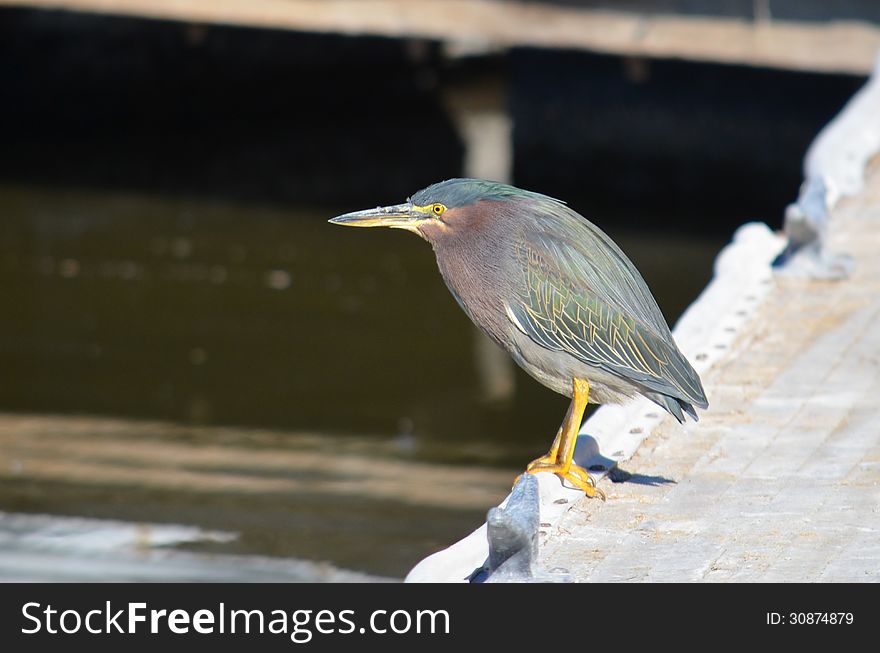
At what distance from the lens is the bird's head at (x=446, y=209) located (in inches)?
187

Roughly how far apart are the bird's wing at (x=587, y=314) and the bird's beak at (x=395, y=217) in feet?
1.11

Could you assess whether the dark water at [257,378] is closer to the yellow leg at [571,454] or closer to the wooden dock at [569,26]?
the wooden dock at [569,26]

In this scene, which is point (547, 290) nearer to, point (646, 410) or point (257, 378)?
point (646, 410)

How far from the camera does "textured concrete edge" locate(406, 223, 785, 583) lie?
4484 millimetres

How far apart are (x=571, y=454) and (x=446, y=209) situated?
907 mm

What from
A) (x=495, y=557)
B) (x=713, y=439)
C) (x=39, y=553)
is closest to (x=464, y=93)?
(x=39, y=553)

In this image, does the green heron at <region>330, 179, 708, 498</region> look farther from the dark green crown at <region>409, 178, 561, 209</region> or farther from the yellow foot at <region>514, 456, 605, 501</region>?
the yellow foot at <region>514, 456, 605, 501</region>

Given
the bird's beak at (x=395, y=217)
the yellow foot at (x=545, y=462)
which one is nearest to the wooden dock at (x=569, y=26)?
the bird's beak at (x=395, y=217)

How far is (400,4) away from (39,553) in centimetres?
697

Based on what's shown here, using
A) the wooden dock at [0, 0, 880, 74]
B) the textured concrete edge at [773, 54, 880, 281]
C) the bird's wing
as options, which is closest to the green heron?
the bird's wing

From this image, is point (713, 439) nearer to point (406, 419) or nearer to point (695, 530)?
point (695, 530)

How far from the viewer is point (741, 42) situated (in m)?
13.3

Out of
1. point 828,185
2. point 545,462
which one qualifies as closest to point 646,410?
point 545,462

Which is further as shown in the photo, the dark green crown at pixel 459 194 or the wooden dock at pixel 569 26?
the wooden dock at pixel 569 26
